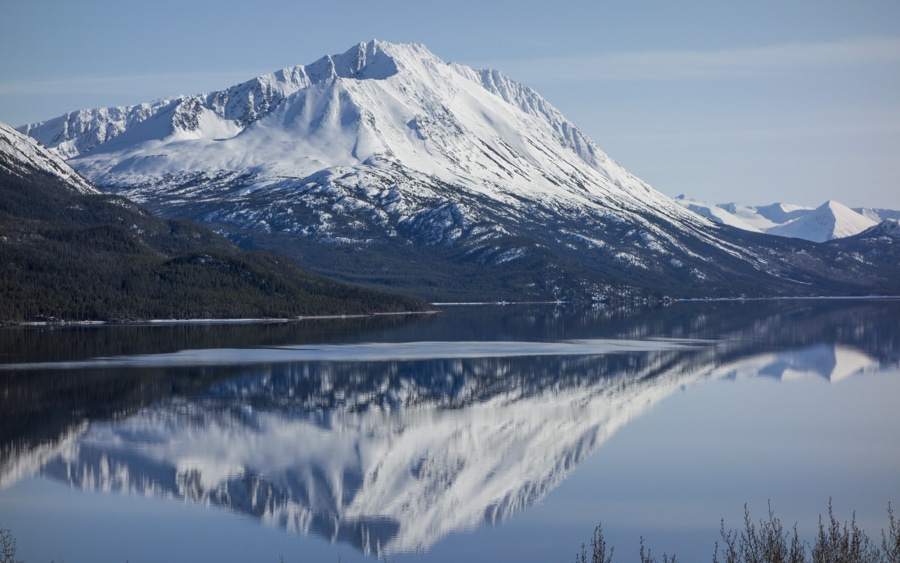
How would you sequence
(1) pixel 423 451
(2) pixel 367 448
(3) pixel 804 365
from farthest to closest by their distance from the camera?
1. (3) pixel 804 365
2. (2) pixel 367 448
3. (1) pixel 423 451

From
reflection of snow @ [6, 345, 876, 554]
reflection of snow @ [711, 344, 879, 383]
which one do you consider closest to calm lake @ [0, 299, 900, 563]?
reflection of snow @ [6, 345, 876, 554]

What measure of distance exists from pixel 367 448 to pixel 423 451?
129 inches

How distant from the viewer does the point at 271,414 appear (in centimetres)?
7656

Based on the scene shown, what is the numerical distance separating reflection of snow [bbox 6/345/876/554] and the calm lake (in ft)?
0.66

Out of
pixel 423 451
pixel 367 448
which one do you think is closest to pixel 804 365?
pixel 423 451

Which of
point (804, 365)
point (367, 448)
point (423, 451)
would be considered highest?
point (804, 365)

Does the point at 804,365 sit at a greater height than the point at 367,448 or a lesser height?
greater

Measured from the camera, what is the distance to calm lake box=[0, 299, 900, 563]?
1838 inches

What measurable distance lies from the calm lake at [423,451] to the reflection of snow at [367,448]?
0.66 ft

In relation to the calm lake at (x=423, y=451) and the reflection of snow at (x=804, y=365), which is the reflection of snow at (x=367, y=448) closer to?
the calm lake at (x=423, y=451)

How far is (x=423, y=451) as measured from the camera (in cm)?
6388

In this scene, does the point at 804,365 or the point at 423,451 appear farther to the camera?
the point at 804,365

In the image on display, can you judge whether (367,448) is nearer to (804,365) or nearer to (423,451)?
(423,451)

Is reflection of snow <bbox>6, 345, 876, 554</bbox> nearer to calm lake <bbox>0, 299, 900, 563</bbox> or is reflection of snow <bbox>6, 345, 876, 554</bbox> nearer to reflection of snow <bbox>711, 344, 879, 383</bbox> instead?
calm lake <bbox>0, 299, 900, 563</bbox>
